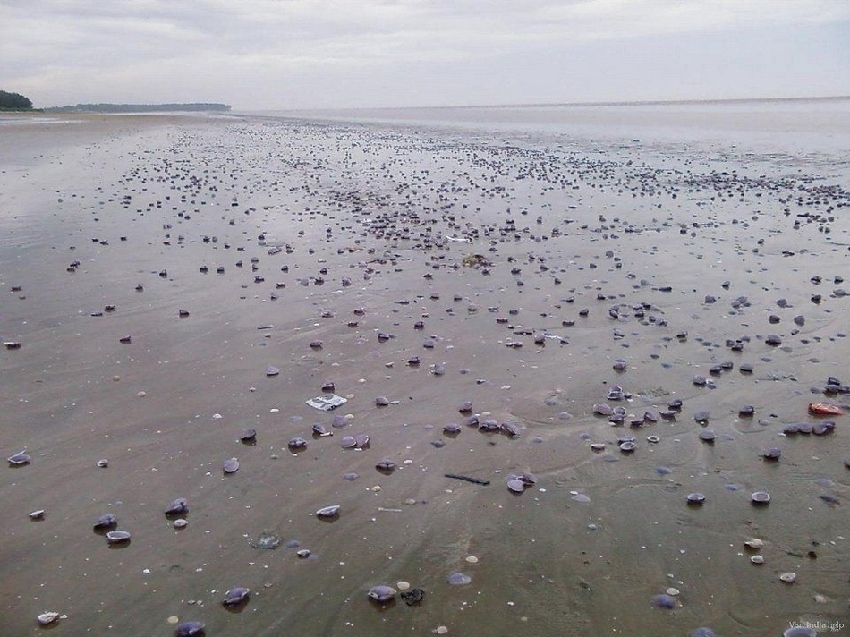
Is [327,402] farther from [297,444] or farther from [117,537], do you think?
[117,537]

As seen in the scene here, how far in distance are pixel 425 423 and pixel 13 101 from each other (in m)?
178

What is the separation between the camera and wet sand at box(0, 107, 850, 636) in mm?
5254

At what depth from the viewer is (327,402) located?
28.3ft

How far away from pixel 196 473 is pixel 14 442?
7.78 feet

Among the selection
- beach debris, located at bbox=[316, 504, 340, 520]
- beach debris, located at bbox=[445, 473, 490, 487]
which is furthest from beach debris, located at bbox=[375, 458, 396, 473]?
beach debris, located at bbox=[316, 504, 340, 520]

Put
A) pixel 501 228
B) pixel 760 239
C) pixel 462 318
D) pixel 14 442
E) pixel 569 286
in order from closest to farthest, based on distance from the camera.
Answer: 1. pixel 14 442
2. pixel 462 318
3. pixel 569 286
4. pixel 760 239
5. pixel 501 228

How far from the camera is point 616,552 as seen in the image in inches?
224

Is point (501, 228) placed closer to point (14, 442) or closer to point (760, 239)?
point (760, 239)

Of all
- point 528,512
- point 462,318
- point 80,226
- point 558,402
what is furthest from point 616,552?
point 80,226

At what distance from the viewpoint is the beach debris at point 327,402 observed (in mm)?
8492

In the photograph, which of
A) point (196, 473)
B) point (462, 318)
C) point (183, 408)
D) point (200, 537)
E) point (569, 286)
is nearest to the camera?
point (200, 537)

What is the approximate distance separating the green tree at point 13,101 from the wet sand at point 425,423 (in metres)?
160

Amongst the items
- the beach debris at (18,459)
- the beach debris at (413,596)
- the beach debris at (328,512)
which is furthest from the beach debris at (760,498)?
the beach debris at (18,459)

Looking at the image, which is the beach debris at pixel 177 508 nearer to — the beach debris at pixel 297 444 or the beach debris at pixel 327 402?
the beach debris at pixel 297 444
